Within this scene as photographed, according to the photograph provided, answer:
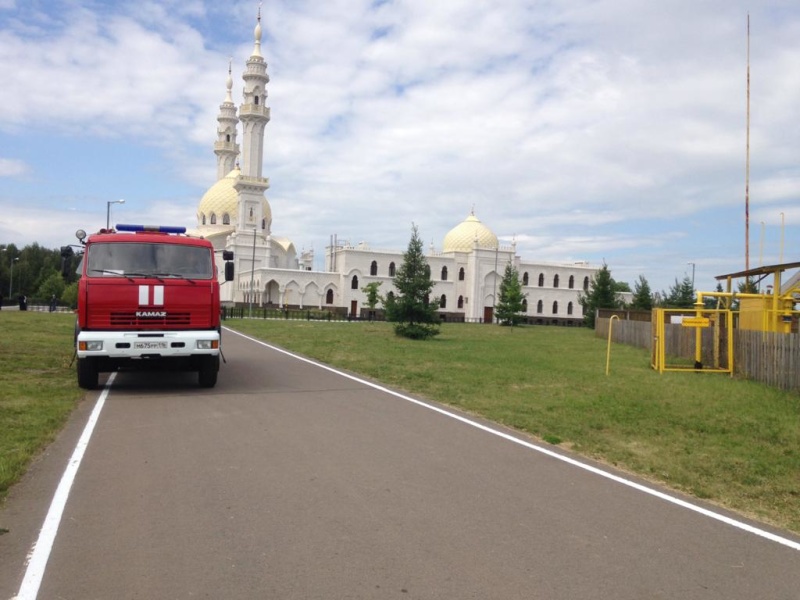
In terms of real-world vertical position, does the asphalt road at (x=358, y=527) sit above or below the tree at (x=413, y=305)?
below

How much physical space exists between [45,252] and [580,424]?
12322 centimetres

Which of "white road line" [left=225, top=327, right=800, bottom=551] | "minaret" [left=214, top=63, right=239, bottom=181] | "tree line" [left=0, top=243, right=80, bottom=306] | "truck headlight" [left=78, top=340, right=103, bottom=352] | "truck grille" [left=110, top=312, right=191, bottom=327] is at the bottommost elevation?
"white road line" [left=225, top=327, right=800, bottom=551]

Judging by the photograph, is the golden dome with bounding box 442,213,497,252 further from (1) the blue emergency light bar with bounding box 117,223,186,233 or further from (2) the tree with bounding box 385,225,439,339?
(1) the blue emergency light bar with bounding box 117,223,186,233

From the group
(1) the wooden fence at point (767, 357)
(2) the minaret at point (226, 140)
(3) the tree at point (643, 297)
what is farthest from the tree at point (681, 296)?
(2) the minaret at point (226, 140)

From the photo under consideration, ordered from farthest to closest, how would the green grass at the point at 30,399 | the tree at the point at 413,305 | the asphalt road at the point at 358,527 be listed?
the tree at the point at 413,305 < the green grass at the point at 30,399 < the asphalt road at the point at 358,527

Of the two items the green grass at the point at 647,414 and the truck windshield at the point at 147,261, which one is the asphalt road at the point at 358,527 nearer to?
the green grass at the point at 647,414

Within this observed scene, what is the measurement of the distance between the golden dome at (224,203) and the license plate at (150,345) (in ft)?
235

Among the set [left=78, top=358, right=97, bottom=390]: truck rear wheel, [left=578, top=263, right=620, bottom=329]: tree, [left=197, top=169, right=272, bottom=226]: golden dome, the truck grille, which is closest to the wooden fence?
the truck grille

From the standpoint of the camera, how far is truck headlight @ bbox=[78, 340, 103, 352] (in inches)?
454

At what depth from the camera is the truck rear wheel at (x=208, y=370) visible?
41.7 ft

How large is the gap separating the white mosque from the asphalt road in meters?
63.9

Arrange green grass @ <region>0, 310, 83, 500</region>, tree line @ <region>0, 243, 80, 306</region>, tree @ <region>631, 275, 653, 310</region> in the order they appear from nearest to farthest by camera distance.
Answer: green grass @ <region>0, 310, 83, 500</region> < tree @ <region>631, 275, 653, 310</region> < tree line @ <region>0, 243, 80, 306</region>

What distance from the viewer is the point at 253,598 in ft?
13.4

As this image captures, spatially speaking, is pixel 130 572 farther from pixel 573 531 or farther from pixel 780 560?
pixel 780 560
